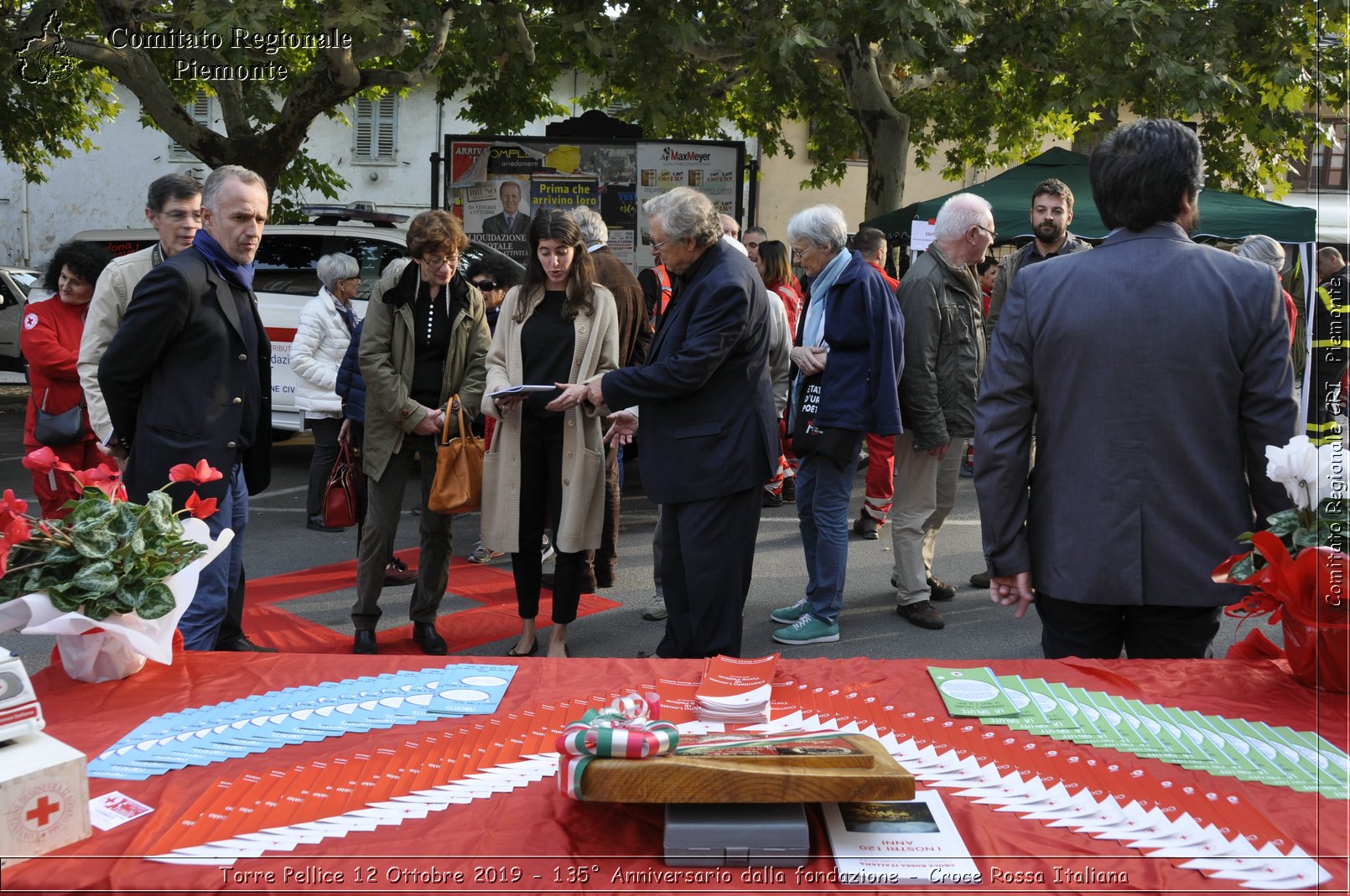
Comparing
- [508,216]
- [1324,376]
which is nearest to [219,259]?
[1324,376]

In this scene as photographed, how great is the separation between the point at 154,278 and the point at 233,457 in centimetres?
64

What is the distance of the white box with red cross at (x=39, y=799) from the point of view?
62.6 inches

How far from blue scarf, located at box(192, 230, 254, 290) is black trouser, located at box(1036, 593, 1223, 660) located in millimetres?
2785

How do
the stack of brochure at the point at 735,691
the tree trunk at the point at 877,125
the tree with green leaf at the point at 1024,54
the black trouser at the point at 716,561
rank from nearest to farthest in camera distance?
the stack of brochure at the point at 735,691, the black trouser at the point at 716,561, the tree with green leaf at the point at 1024,54, the tree trunk at the point at 877,125

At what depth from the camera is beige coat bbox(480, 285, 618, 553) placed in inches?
182

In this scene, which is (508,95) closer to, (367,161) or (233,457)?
(233,457)

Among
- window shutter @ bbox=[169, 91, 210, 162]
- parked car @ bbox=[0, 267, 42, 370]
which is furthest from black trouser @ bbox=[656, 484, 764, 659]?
window shutter @ bbox=[169, 91, 210, 162]

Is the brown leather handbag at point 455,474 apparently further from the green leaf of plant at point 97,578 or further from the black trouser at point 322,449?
the green leaf of plant at point 97,578

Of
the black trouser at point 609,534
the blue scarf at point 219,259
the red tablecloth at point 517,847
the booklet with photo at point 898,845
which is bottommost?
the black trouser at point 609,534

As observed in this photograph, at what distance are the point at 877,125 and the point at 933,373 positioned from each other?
29.1 feet

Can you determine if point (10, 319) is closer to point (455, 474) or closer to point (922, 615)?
point (455, 474)

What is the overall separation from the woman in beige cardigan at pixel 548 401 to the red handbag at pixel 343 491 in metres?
0.94

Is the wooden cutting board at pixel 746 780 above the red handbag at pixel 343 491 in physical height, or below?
above

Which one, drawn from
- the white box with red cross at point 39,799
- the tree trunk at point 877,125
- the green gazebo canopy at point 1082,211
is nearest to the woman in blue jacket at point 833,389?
the white box with red cross at point 39,799
